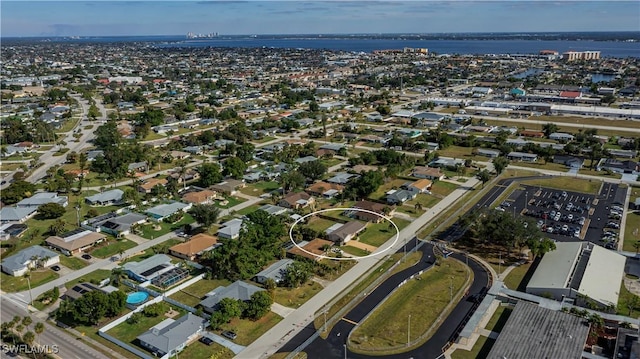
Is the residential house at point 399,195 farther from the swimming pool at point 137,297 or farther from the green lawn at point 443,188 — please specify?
the swimming pool at point 137,297

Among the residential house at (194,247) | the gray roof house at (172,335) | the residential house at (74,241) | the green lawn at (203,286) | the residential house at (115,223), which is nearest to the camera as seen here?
the gray roof house at (172,335)

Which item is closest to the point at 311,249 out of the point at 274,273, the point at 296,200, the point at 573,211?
the point at 274,273

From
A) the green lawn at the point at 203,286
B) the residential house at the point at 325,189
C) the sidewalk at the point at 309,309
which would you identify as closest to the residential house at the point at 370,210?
the sidewalk at the point at 309,309

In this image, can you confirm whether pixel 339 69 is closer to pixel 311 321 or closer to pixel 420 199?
pixel 420 199

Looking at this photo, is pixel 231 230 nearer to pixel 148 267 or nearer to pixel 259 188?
pixel 148 267

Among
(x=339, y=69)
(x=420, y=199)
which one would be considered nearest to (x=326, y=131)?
(x=420, y=199)

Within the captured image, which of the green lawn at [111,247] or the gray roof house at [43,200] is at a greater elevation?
the gray roof house at [43,200]
